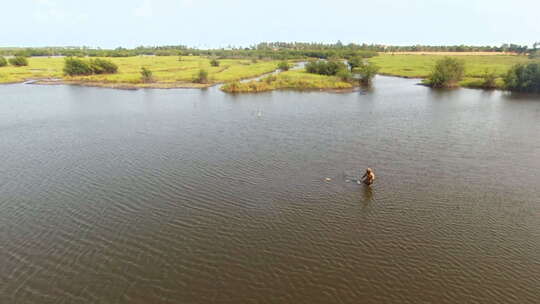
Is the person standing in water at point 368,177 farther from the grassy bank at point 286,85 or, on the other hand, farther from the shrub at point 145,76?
the shrub at point 145,76

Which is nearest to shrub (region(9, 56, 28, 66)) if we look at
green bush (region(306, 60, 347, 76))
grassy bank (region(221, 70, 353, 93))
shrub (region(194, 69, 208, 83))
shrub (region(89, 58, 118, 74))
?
shrub (region(89, 58, 118, 74))

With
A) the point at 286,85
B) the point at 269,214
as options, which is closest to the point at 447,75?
the point at 286,85

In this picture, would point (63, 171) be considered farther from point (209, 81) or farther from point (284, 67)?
Result: point (284, 67)

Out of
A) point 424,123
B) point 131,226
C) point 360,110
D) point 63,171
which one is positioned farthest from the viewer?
point 360,110

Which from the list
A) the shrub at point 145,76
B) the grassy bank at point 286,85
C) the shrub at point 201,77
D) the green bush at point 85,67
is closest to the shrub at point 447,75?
the grassy bank at point 286,85

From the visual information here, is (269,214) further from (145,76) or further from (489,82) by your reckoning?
(489,82)

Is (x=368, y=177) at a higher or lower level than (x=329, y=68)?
lower

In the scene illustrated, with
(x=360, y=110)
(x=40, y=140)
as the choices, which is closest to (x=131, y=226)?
(x=40, y=140)

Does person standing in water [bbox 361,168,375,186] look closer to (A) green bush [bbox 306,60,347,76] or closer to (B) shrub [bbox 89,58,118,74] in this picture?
(A) green bush [bbox 306,60,347,76]
